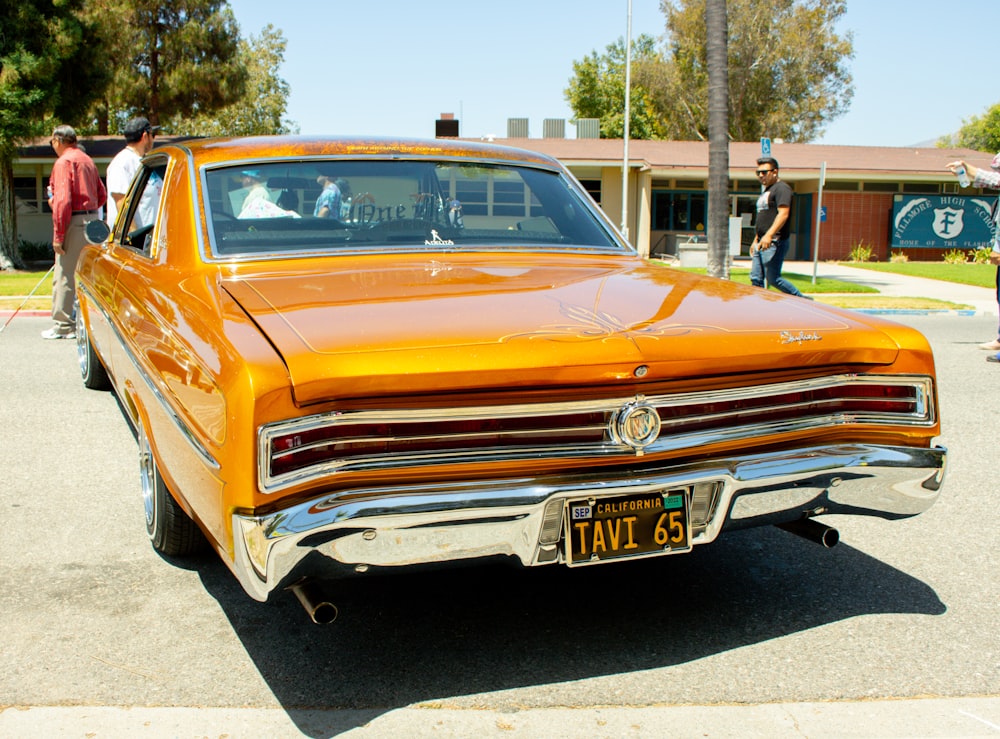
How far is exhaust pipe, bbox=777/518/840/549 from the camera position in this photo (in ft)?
10.8

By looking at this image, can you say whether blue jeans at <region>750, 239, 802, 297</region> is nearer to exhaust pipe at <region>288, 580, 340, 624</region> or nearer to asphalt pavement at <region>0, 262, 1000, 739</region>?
asphalt pavement at <region>0, 262, 1000, 739</region>

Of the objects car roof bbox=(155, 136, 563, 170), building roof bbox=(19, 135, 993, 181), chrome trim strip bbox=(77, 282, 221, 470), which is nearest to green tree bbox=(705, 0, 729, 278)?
car roof bbox=(155, 136, 563, 170)

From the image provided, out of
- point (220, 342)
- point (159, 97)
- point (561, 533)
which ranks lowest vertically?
point (561, 533)

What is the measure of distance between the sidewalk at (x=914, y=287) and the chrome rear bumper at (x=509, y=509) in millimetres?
12452

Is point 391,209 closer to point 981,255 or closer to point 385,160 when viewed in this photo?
point 385,160

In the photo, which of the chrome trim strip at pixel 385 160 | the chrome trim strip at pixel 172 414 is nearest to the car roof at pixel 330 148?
the chrome trim strip at pixel 385 160

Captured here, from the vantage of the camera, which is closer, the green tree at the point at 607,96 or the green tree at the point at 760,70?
the green tree at the point at 760,70

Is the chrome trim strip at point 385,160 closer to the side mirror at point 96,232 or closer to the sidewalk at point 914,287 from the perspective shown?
the side mirror at point 96,232

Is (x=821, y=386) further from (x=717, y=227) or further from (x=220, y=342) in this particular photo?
(x=717, y=227)

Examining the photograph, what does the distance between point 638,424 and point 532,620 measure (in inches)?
37.6

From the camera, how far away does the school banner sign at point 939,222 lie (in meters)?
31.2

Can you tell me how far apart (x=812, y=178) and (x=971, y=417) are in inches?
1022

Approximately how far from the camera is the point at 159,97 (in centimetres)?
3288

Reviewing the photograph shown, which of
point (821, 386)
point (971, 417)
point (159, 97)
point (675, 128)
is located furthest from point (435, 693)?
point (675, 128)
